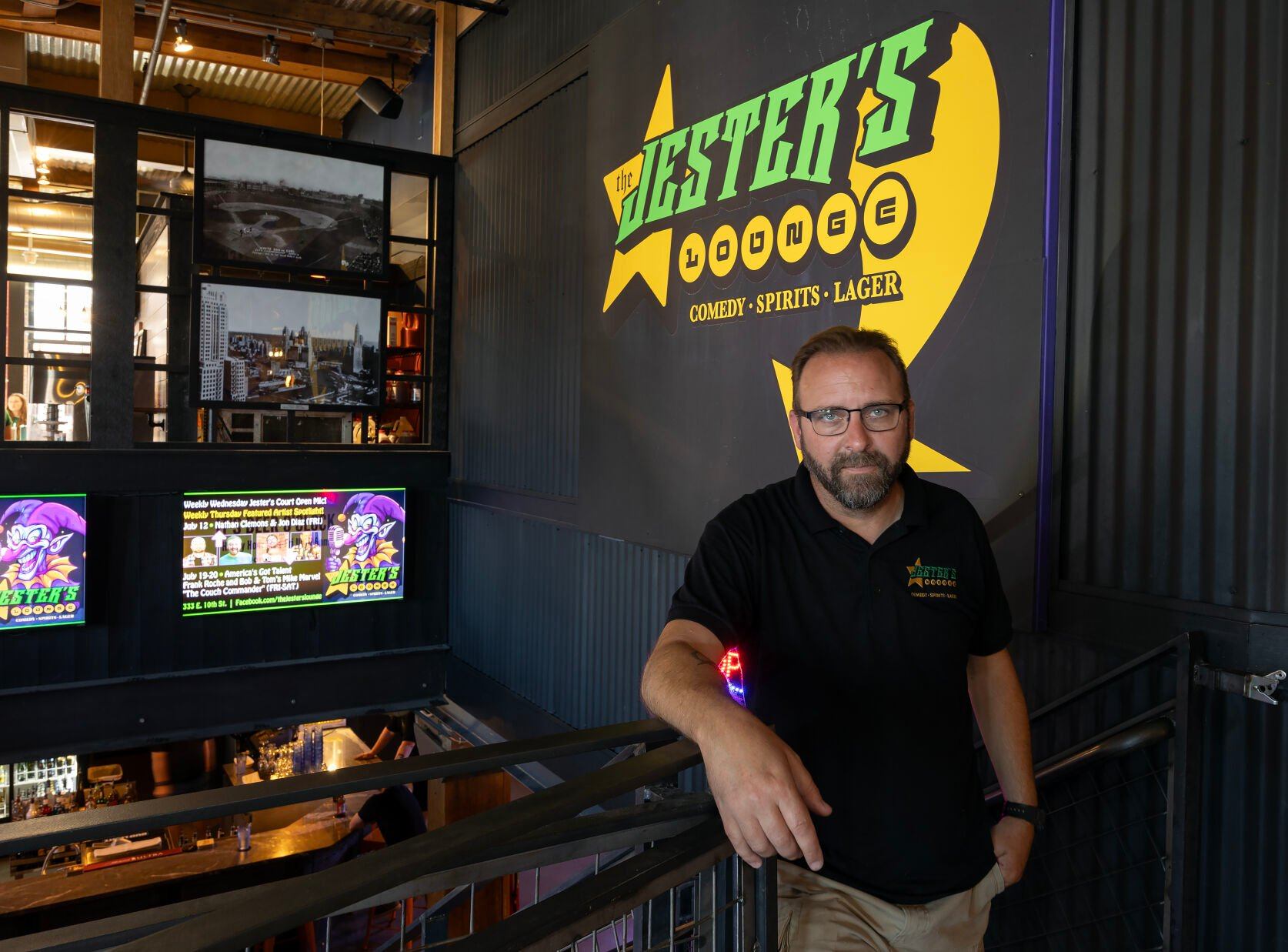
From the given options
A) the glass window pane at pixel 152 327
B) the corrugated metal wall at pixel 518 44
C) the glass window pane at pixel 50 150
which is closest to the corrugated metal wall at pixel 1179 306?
the corrugated metal wall at pixel 518 44

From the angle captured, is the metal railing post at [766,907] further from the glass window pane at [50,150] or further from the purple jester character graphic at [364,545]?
the glass window pane at [50,150]

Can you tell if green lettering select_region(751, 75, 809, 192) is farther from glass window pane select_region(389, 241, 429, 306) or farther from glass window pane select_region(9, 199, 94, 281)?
glass window pane select_region(9, 199, 94, 281)

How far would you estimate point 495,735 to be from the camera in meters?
7.45

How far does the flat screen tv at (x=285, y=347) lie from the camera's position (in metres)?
7.19

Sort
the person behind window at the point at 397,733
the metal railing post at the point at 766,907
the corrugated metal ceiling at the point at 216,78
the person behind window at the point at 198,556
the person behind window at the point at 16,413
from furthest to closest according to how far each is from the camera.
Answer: the person behind window at the point at 397,733, the corrugated metal ceiling at the point at 216,78, the person behind window at the point at 16,413, the person behind window at the point at 198,556, the metal railing post at the point at 766,907

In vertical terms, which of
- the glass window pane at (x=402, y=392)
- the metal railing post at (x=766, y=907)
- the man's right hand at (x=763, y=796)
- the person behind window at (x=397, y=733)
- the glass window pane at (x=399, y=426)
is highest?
the glass window pane at (x=402, y=392)

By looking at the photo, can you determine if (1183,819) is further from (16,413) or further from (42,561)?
(16,413)

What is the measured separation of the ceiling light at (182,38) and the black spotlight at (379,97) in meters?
1.44

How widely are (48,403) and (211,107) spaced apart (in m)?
4.01

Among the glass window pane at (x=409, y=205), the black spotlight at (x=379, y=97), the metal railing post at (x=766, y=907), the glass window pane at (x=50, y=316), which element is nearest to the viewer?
the metal railing post at (x=766, y=907)

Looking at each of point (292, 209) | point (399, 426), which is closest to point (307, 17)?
point (292, 209)

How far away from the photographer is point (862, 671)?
1674mm

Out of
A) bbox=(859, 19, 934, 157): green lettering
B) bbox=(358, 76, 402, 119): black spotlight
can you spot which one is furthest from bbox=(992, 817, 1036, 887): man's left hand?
bbox=(358, 76, 402, 119): black spotlight

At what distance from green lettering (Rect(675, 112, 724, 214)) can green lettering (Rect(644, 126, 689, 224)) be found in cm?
10
